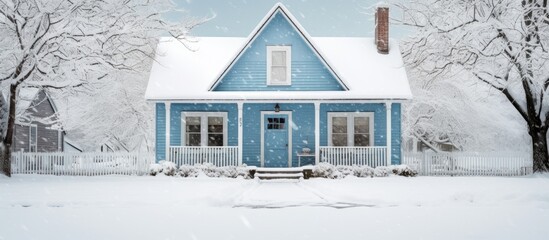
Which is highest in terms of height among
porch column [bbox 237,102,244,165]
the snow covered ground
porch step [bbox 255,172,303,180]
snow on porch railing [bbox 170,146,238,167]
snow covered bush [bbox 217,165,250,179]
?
porch column [bbox 237,102,244,165]

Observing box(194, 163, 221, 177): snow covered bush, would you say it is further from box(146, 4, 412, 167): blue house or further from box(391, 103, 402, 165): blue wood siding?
box(391, 103, 402, 165): blue wood siding

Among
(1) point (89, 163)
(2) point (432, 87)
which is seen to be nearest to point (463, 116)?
(2) point (432, 87)

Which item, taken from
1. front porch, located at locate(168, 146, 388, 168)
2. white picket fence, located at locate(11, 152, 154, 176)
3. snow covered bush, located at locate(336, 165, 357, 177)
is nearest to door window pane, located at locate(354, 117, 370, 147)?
front porch, located at locate(168, 146, 388, 168)

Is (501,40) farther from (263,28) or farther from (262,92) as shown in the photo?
(262,92)

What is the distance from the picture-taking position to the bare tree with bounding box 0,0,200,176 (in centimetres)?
2131

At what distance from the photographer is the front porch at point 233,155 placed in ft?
80.8

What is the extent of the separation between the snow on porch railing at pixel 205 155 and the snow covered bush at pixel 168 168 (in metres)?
0.87

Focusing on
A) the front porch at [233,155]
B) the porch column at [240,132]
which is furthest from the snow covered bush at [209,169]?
the porch column at [240,132]

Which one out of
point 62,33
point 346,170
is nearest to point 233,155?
point 346,170

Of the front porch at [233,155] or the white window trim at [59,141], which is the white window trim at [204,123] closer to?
the front porch at [233,155]

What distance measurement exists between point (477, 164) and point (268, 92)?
9991 millimetres

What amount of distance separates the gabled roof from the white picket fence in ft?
15.2

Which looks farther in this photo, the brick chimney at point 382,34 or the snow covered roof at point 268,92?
the brick chimney at point 382,34

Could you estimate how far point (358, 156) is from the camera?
24.4 metres
